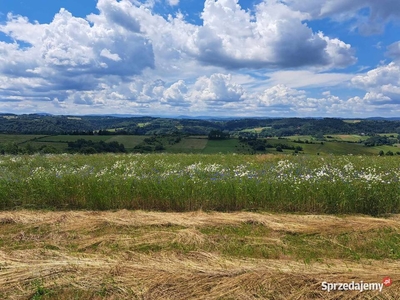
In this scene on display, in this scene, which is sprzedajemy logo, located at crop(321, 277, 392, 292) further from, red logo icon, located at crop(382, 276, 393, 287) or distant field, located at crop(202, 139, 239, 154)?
distant field, located at crop(202, 139, 239, 154)

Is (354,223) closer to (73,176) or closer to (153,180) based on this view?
(153,180)

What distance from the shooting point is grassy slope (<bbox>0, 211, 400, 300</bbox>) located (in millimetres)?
4668

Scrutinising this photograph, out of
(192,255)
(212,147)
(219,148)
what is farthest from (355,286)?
(212,147)

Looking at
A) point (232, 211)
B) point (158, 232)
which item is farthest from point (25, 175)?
point (232, 211)

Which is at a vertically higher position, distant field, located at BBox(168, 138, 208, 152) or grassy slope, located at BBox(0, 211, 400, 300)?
grassy slope, located at BBox(0, 211, 400, 300)

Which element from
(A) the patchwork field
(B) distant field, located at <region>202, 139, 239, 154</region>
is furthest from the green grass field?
(A) the patchwork field

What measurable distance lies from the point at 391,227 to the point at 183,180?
21.4 feet

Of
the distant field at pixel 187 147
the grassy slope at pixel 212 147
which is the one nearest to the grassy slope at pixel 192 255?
the grassy slope at pixel 212 147

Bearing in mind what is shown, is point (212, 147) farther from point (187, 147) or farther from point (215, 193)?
point (215, 193)

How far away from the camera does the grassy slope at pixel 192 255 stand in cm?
467

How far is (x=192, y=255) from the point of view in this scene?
5906 mm

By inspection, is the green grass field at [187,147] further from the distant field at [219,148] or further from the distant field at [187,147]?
the distant field at [219,148]

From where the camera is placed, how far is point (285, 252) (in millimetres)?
6109

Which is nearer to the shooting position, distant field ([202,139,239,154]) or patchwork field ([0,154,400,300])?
patchwork field ([0,154,400,300])
